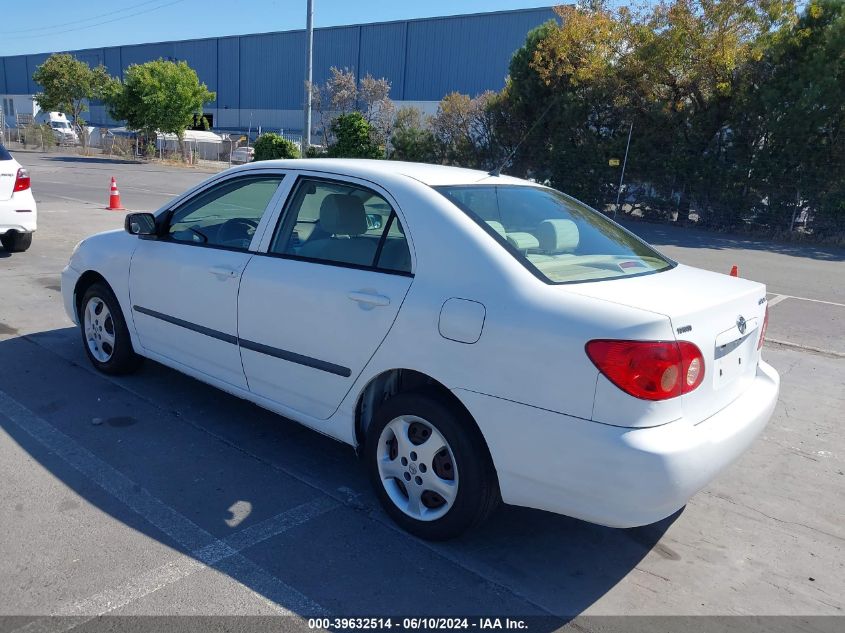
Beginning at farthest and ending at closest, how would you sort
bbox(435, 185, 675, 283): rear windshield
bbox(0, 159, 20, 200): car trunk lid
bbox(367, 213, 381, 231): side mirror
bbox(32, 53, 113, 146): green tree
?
1. bbox(32, 53, 113, 146): green tree
2. bbox(0, 159, 20, 200): car trunk lid
3. bbox(367, 213, 381, 231): side mirror
4. bbox(435, 185, 675, 283): rear windshield

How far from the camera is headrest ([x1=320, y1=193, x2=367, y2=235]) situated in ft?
12.4

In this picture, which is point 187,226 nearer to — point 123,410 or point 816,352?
point 123,410

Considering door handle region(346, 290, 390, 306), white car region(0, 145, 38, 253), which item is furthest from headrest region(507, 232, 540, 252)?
white car region(0, 145, 38, 253)

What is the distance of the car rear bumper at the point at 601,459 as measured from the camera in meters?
2.66

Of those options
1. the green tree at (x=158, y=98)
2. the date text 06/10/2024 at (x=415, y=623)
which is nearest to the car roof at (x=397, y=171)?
the date text 06/10/2024 at (x=415, y=623)

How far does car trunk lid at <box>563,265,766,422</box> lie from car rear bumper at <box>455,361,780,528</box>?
4.7 inches

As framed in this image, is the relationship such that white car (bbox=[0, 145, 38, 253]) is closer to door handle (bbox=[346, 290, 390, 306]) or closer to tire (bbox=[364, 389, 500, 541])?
door handle (bbox=[346, 290, 390, 306])

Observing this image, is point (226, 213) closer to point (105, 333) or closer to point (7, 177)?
point (105, 333)

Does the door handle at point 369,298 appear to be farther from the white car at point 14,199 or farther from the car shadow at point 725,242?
the car shadow at point 725,242

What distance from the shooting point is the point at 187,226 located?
181 inches

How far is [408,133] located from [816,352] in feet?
68.9

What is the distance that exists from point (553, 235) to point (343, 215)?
3.77 ft

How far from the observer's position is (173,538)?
3.21 m

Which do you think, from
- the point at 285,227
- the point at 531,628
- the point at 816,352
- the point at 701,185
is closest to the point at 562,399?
the point at 531,628
